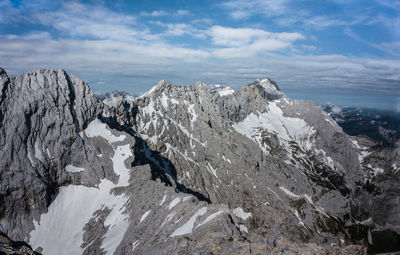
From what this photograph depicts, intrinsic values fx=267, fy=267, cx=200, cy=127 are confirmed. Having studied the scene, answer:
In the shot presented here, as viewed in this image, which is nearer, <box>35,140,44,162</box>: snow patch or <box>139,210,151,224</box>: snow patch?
<box>139,210,151,224</box>: snow patch

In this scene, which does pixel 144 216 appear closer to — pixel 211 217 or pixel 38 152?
pixel 211 217

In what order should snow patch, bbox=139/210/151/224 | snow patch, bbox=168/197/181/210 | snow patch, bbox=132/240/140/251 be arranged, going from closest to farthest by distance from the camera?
snow patch, bbox=132/240/140/251 < snow patch, bbox=168/197/181/210 < snow patch, bbox=139/210/151/224

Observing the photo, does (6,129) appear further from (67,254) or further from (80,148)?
(67,254)

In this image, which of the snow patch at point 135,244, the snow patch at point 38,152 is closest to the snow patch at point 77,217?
the snow patch at point 135,244

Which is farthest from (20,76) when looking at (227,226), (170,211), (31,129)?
(227,226)

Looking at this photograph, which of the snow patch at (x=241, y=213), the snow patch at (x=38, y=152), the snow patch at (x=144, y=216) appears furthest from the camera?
the snow patch at (x=241, y=213)

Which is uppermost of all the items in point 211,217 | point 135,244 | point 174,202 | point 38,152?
point 211,217

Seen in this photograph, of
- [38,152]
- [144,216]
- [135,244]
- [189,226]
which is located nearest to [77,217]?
[144,216]

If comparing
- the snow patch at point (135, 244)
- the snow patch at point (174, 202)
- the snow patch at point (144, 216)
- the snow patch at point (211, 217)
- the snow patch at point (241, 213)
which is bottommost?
the snow patch at point (241, 213)

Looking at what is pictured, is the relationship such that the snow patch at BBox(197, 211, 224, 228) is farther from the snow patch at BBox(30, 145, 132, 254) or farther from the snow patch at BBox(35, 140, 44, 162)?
the snow patch at BBox(35, 140, 44, 162)

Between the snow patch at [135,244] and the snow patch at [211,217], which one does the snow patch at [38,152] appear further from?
the snow patch at [211,217]

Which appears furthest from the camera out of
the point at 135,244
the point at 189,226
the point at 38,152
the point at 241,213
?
the point at 241,213

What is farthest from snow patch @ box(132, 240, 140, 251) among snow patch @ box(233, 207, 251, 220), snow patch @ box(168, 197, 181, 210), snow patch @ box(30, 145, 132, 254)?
snow patch @ box(233, 207, 251, 220)
